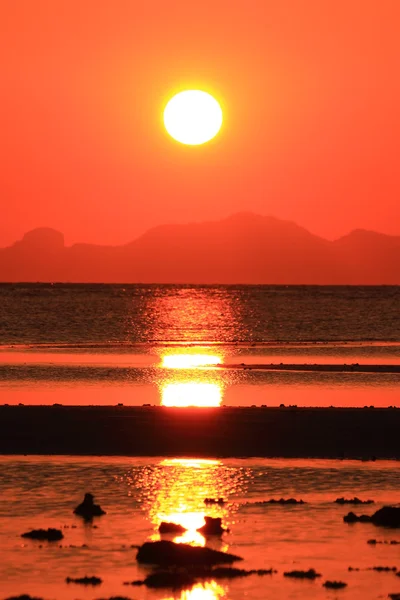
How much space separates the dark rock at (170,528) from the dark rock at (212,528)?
38cm

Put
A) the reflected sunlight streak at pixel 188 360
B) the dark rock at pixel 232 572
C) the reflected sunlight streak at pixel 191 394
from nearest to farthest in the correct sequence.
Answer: the dark rock at pixel 232 572 < the reflected sunlight streak at pixel 191 394 < the reflected sunlight streak at pixel 188 360

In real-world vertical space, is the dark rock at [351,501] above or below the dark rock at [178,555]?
above

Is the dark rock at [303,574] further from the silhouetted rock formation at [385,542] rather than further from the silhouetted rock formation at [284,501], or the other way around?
the silhouetted rock formation at [284,501]

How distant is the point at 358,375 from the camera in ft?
207

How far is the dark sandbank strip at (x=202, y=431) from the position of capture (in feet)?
118

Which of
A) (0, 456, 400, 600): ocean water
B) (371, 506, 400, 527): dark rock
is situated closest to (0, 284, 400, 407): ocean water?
(0, 456, 400, 600): ocean water

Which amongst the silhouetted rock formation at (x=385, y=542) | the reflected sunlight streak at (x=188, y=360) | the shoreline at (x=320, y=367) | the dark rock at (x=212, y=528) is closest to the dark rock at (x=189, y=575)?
the dark rock at (x=212, y=528)

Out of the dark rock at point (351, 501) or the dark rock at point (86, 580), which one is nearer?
the dark rock at point (86, 580)

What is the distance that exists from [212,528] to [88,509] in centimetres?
308

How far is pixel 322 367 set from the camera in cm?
6956

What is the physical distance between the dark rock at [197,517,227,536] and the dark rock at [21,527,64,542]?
2.70 metres

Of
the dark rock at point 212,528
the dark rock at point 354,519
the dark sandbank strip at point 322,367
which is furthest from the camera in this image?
the dark sandbank strip at point 322,367

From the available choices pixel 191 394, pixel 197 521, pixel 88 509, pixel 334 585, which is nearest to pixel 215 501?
pixel 197 521

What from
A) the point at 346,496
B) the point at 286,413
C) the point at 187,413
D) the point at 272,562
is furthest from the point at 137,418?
the point at 272,562
